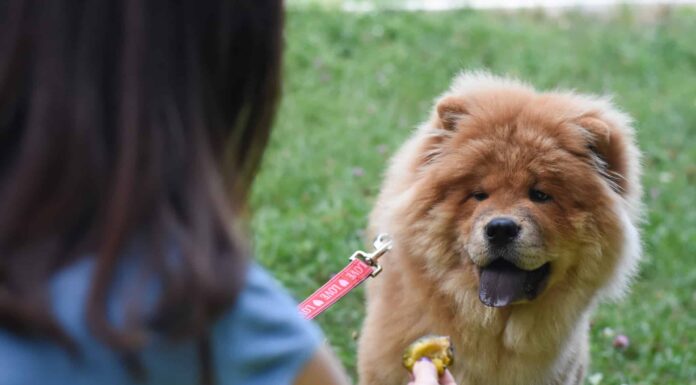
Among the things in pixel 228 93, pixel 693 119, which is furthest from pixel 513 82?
pixel 693 119

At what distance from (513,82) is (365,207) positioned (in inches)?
79.7

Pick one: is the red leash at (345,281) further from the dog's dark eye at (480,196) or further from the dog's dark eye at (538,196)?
the dog's dark eye at (538,196)

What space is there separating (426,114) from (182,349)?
6.30 metres

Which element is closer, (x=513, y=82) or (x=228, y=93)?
(x=228, y=93)

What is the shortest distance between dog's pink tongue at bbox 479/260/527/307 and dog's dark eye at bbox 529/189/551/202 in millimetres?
260

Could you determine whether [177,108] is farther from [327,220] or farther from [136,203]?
[327,220]

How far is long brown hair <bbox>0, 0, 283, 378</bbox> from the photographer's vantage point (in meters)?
1.40

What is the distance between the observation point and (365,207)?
5.94 m

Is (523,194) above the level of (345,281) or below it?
below

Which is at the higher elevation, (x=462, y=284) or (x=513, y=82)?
(x=513, y=82)

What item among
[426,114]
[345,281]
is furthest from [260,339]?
[426,114]

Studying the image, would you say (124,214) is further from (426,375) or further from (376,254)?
(376,254)

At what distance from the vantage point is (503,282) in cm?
362

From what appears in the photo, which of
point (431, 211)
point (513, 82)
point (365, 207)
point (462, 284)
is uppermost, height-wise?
point (365, 207)
